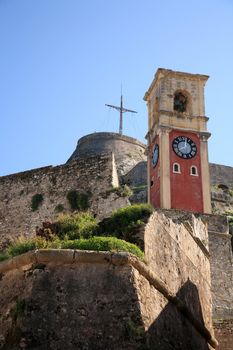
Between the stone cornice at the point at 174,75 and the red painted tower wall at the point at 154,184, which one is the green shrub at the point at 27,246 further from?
the stone cornice at the point at 174,75

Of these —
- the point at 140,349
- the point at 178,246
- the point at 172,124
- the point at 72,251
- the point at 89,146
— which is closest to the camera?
the point at 140,349

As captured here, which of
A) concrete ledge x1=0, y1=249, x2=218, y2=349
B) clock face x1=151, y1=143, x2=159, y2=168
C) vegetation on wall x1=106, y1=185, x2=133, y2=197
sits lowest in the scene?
concrete ledge x1=0, y1=249, x2=218, y2=349

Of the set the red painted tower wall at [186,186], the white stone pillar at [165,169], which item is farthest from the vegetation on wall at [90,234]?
the red painted tower wall at [186,186]

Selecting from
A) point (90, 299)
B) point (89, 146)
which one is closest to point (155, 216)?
point (90, 299)

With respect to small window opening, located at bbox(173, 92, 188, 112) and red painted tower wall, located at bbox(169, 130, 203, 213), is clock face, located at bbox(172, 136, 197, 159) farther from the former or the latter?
small window opening, located at bbox(173, 92, 188, 112)

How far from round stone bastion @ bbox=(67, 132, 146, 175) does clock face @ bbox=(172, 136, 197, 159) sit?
1846 centimetres

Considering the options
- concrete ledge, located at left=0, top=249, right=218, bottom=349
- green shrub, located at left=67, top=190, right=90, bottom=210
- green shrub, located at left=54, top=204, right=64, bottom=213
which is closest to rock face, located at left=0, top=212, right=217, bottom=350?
concrete ledge, located at left=0, top=249, right=218, bottom=349

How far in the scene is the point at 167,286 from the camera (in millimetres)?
10906

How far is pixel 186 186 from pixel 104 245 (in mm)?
27881

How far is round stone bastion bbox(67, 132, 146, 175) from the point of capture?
195 ft

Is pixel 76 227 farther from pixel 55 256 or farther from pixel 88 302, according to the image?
pixel 88 302

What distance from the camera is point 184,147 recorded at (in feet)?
129

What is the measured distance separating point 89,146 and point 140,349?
2096 inches

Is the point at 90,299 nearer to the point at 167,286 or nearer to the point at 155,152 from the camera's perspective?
the point at 167,286
